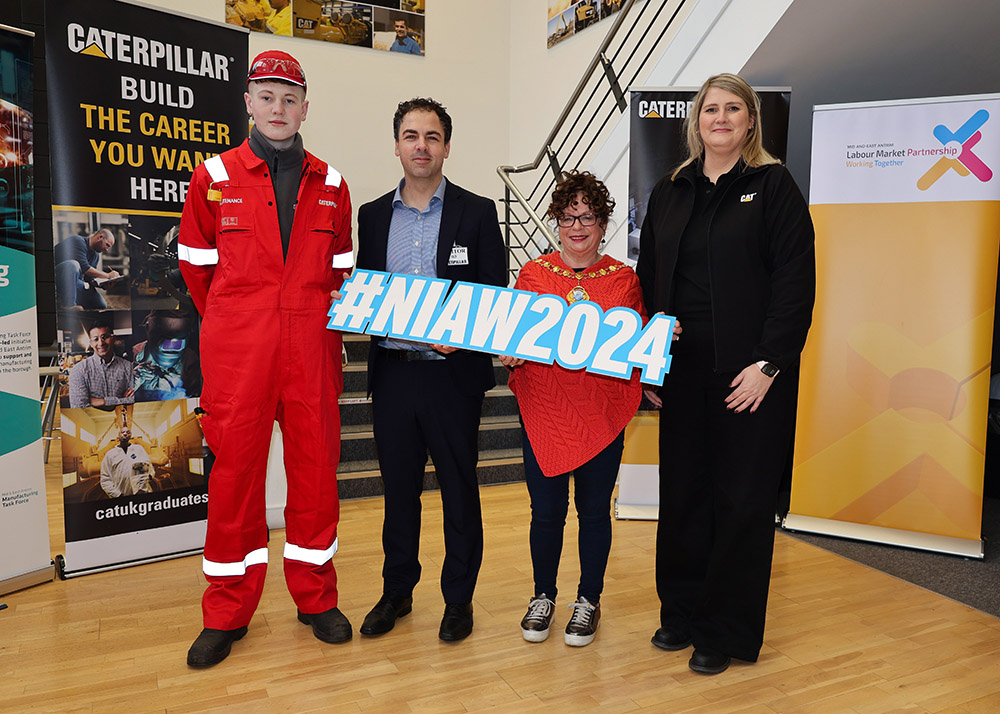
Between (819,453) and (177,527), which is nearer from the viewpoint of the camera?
(177,527)

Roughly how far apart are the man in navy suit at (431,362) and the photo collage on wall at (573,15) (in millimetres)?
3803

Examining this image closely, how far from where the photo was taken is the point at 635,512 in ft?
12.2

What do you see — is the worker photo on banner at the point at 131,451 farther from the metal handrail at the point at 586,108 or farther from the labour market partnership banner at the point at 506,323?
the metal handrail at the point at 586,108

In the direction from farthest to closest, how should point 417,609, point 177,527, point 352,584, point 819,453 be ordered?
point 819,453 < point 177,527 < point 352,584 < point 417,609

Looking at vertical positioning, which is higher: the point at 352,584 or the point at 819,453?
the point at 819,453

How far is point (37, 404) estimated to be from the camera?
290 cm

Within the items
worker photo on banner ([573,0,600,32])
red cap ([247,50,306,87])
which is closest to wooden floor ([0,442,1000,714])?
red cap ([247,50,306,87])

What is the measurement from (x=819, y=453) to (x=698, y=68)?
6.84 ft

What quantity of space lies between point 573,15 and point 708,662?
5.26 meters

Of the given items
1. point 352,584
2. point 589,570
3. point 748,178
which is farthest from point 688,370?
point 352,584

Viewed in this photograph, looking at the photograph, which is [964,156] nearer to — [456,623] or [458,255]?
[458,255]

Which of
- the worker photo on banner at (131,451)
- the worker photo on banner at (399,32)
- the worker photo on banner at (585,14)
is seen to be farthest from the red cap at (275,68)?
the worker photo on banner at (399,32)

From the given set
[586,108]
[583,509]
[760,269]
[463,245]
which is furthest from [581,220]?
[586,108]

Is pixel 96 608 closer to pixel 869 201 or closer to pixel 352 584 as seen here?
pixel 352 584
